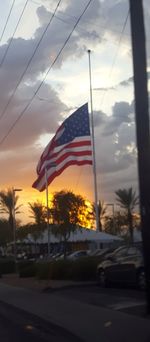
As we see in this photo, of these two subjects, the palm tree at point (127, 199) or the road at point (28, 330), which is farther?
the palm tree at point (127, 199)

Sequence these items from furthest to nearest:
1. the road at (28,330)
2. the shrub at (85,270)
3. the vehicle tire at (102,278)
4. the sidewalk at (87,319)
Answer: the shrub at (85,270), the vehicle tire at (102,278), the road at (28,330), the sidewalk at (87,319)

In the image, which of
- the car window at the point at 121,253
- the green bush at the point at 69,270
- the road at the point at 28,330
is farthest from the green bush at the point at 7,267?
the road at the point at 28,330

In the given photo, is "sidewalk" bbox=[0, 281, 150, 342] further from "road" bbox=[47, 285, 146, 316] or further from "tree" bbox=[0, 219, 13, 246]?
"tree" bbox=[0, 219, 13, 246]

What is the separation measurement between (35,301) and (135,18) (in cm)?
1186

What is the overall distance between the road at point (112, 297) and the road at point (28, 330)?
77.8 inches

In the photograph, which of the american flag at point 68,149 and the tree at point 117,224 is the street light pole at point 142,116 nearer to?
the american flag at point 68,149

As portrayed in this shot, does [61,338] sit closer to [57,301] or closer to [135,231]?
[57,301]

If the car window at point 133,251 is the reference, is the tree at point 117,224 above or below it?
above

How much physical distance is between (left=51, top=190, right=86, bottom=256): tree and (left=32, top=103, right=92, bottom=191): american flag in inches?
1138

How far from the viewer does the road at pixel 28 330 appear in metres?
13.7

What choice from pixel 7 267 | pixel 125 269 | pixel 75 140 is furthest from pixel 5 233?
pixel 125 269

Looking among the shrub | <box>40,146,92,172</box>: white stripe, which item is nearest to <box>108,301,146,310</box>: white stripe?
the shrub

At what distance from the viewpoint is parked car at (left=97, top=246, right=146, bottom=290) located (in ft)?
77.0

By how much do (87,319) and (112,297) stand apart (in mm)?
5413
